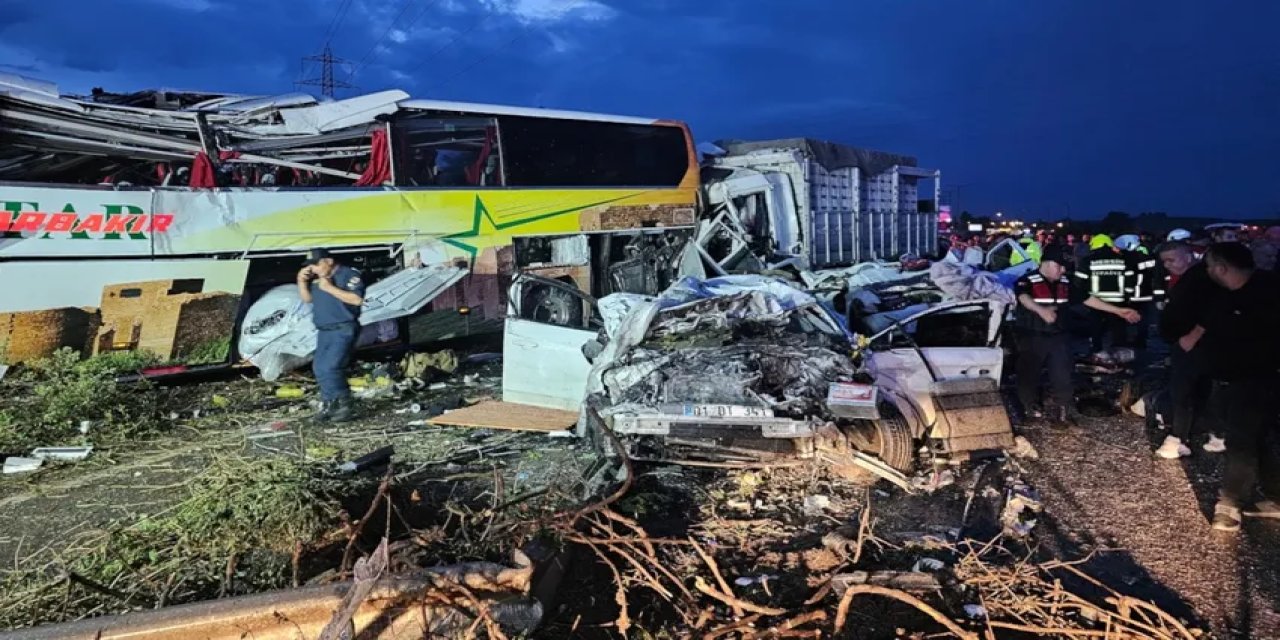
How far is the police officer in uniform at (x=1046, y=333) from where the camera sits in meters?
6.18

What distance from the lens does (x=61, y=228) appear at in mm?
6688

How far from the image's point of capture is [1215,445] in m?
5.50

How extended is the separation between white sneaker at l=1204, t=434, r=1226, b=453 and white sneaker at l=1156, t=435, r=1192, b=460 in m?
0.23

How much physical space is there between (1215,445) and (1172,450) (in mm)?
458

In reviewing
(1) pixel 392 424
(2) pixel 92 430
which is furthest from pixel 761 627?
(2) pixel 92 430

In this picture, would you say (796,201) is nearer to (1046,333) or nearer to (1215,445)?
(1046,333)

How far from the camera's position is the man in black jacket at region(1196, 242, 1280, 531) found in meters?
3.99

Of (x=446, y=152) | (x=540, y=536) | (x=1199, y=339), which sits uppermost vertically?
(x=446, y=152)

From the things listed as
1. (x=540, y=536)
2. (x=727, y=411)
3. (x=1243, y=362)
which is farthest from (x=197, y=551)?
(x=1243, y=362)

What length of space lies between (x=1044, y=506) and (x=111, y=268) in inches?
321

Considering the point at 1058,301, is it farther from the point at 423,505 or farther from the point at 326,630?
the point at 326,630

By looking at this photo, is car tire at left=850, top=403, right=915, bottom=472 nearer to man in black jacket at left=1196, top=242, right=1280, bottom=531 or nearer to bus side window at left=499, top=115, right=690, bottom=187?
man in black jacket at left=1196, top=242, right=1280, bottom=531

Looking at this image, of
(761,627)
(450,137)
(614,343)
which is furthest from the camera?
(450,137)

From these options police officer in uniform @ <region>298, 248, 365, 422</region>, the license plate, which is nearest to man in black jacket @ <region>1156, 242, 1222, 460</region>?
the license plate
